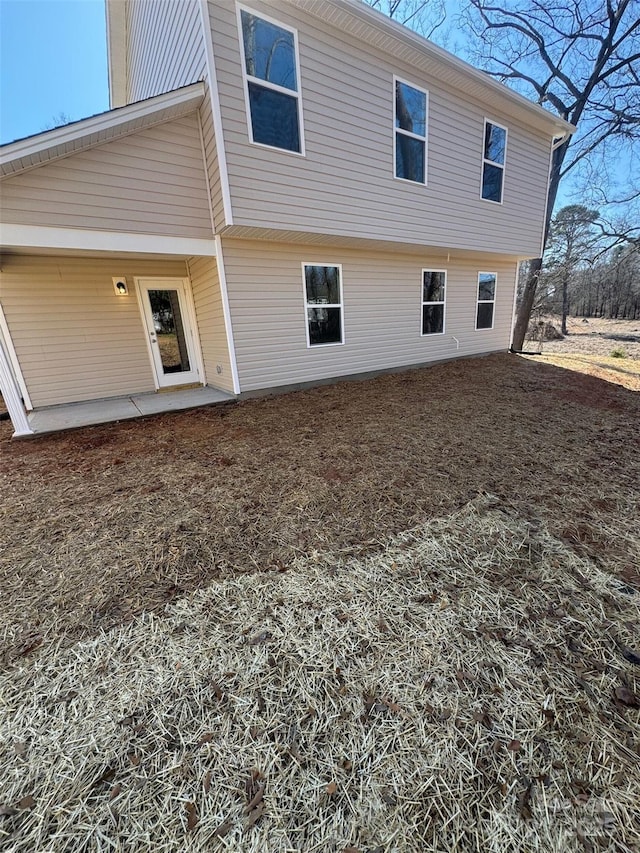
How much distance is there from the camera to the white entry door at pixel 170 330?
6715mm

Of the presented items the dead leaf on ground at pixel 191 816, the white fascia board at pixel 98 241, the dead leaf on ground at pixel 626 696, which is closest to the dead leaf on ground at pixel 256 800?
the dead leaf on ground at pixel 191 816

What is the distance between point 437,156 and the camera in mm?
7004

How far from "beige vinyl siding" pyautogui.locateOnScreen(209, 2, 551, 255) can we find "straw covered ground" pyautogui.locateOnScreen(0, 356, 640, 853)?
4.46 m

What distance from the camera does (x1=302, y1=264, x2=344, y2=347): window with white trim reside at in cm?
661

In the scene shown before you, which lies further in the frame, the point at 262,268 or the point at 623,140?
the point at 623,140

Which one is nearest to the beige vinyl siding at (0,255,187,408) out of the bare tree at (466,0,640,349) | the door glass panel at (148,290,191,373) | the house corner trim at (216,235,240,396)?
the door glass panel at (148,290,191,373)

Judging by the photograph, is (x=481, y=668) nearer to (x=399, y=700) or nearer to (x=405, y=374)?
(x=399, y=700)

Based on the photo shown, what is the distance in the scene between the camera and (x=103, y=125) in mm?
4426

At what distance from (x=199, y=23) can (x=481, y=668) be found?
24.5ft

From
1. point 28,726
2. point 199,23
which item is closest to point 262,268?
point 199,23

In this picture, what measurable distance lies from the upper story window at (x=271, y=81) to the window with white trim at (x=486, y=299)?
20.8 feet

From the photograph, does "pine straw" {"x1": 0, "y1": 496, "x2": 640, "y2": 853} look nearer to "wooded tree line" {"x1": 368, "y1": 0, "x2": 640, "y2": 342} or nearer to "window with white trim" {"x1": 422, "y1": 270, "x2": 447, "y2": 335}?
"window with white trim" {"x1": 422, "y1": 270, "x2": 447, "y2": 335}

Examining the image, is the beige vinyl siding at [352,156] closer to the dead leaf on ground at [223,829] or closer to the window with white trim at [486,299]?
the window with white trim at [486,299]

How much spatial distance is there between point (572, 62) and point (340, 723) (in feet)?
62.7
